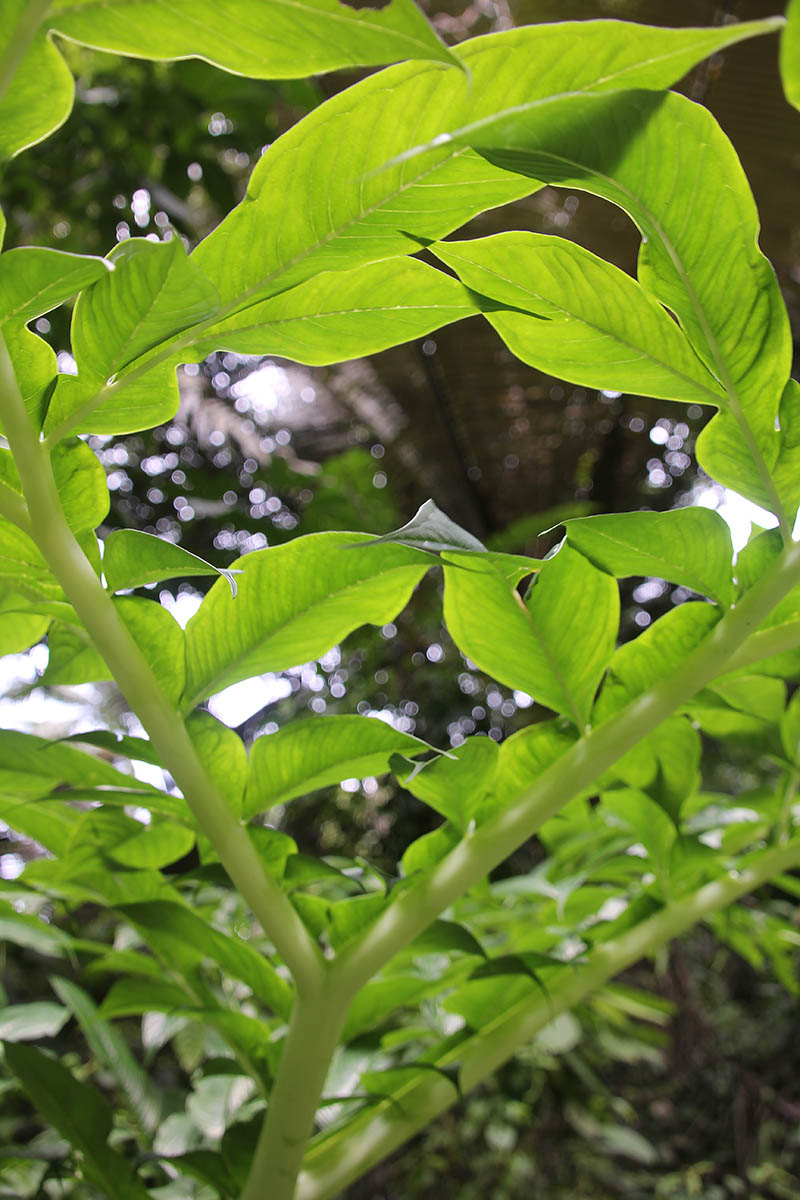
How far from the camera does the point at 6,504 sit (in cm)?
24

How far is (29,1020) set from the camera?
1.43ft

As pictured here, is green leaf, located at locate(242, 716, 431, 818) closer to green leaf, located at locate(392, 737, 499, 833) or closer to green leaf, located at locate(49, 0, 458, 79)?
green leaf, located at locate(392, 737, 499, 833)

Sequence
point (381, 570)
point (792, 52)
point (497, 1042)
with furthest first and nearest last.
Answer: point (497, 1042) < point (381, 570) < point (792, 52)

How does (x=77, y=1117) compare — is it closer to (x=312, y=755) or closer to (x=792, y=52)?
(x=312, y=755)

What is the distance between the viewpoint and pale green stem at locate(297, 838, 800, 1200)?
1.20 ft

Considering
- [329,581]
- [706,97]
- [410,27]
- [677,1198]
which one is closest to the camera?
[410,27]

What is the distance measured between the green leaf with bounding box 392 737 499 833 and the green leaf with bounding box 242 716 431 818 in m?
0.01

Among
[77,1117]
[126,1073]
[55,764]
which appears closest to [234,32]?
[55,764]

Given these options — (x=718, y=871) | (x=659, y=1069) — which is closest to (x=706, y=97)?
(x=718, y=871)

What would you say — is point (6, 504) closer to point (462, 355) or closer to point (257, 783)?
point (257, 783)

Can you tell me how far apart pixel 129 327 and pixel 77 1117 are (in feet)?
1.06

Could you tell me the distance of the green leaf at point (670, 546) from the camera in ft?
0.84

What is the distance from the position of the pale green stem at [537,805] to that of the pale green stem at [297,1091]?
0.02 m

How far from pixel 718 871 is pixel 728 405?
0.27m
